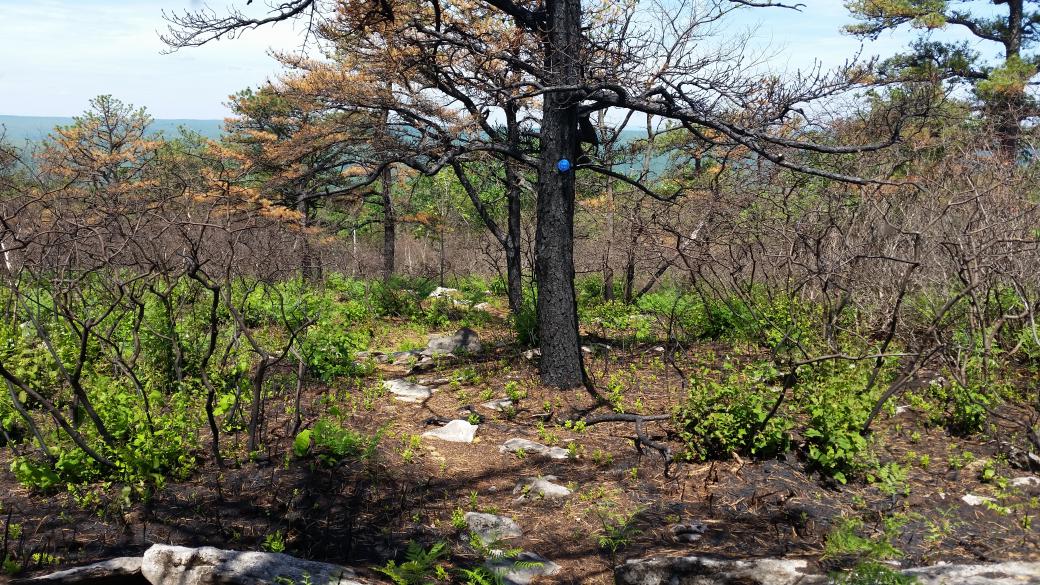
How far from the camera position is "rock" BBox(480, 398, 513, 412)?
271 inches

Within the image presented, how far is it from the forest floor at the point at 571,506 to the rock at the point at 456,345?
10.6 ft

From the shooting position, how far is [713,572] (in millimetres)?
3316

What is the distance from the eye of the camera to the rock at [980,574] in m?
2.90

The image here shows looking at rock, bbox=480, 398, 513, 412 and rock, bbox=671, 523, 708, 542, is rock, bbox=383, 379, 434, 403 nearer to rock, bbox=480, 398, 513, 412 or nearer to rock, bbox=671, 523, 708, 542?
rock, bbox=480, 398, 513, 412

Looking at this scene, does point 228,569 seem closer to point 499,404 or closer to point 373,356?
point 499,404

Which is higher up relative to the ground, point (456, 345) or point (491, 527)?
point (456, 345)

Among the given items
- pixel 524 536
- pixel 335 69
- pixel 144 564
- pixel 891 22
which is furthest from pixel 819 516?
pixel 891 22

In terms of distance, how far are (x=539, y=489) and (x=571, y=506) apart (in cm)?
34

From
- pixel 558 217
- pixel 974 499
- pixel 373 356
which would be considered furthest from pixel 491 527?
pixel 373 356

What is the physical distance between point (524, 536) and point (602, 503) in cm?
67

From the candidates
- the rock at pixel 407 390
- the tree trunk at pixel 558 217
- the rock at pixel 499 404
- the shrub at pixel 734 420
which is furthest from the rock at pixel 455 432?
the shrub at pixel 734 420

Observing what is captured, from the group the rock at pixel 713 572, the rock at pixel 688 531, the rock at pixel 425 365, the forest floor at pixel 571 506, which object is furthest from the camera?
the rock at pixel 425 365

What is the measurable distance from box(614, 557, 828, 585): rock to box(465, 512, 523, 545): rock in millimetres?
855

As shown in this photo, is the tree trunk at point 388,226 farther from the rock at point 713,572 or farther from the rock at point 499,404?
the rock at point 713,572
